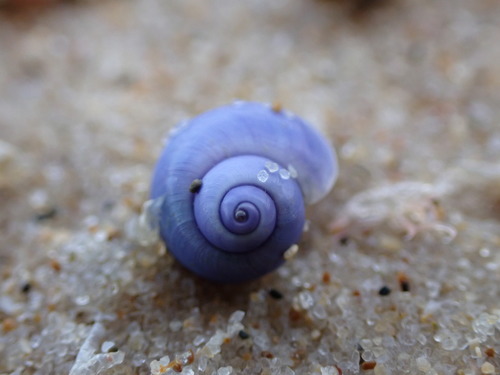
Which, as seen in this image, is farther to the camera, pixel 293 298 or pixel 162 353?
pixel 293 298

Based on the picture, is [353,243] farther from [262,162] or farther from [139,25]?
[139,25]

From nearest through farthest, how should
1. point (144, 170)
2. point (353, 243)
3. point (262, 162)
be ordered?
point (262, 162) < point (353, 243) < point (144, 170)

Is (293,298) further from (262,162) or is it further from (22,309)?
(22,309)

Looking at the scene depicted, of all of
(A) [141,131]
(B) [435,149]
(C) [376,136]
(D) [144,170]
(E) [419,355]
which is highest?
(A) [141,131]

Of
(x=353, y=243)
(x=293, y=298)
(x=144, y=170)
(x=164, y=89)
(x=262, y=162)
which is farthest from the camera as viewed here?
(x=164, y=89)

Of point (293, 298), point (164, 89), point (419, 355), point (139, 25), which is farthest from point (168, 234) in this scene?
point (139, 25)

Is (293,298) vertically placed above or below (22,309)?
below
